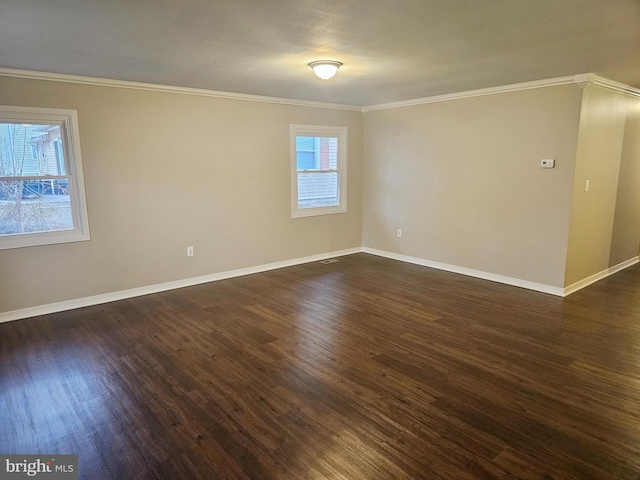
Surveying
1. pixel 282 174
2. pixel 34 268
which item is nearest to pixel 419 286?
pixel 282 174

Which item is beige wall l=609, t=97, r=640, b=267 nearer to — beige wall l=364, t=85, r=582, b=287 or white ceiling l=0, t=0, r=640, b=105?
white ceiling l=0, t=0, r=640, b=105

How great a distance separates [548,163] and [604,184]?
995mm

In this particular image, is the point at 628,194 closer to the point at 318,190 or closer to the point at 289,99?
the point at 318,190

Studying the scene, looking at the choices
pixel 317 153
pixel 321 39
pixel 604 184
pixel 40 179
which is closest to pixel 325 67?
pixel 321 39

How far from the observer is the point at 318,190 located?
622 centimetres

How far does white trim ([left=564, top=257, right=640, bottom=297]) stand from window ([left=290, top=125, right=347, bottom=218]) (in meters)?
3.31

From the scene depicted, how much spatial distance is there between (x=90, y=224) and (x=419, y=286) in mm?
3822

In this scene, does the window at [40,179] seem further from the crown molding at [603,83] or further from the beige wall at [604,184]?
the beige wall at [604,184]

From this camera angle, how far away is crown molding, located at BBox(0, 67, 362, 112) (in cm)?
371

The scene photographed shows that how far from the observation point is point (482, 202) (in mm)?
5125

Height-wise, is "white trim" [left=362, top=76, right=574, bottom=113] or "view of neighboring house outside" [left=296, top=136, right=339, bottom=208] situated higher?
"white trim" [left=362, top=76, right=574, bottom=113]

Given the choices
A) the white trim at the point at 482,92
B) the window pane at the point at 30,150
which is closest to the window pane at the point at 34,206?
the window pane at the point at 30,150

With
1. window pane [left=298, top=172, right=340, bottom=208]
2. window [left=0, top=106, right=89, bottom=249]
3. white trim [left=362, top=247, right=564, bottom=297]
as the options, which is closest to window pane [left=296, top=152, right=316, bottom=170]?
window pane [left=298, top=172, right=340, bottom=208]

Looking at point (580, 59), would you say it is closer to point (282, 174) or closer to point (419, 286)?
point (419, 286)
